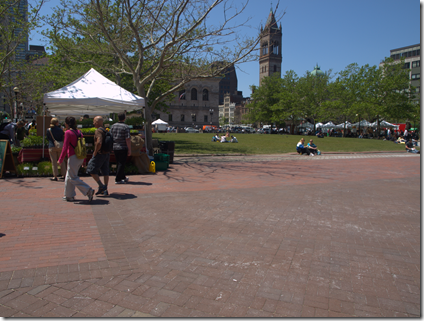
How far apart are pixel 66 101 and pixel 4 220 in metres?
5.85

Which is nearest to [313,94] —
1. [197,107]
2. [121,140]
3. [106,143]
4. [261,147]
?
[197,107]

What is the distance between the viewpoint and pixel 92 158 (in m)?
7.23

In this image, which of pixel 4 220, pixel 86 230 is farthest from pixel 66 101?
pixel 86 230

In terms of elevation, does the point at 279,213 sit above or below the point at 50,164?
below

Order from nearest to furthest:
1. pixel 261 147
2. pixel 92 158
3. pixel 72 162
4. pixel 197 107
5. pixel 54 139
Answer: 1. pixel 72 162
2. pixel 92 158
3. pixel 54 139
4. pixel 261 147
5. pixel 197 107

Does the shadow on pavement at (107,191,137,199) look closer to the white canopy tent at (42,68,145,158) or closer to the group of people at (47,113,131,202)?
the group of people at (47,113,131,202)

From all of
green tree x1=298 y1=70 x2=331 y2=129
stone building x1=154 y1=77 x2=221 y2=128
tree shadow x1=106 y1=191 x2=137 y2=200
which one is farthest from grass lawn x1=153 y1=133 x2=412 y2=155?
stone building x1=154 y1=77 x2=221 y2=128

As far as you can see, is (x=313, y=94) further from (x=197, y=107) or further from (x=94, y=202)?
(x=94, y=202)

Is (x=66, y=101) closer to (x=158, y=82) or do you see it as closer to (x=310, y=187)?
(x=310, y=187)

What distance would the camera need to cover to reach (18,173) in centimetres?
967

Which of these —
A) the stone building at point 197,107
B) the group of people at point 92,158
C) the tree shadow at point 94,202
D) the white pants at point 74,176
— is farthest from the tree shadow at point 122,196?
the stone building at point 197,107

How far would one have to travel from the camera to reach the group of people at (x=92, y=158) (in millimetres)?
6570

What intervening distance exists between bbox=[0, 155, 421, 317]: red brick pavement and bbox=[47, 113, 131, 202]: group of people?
1.14 feet

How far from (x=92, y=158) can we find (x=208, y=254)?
4.12 m
